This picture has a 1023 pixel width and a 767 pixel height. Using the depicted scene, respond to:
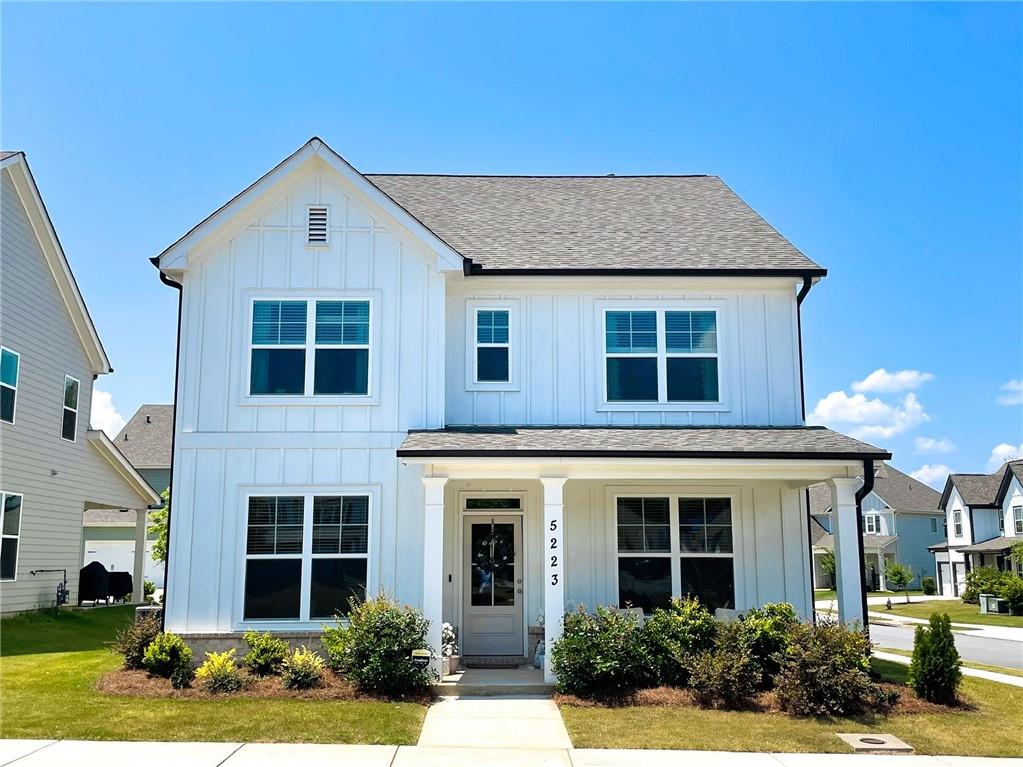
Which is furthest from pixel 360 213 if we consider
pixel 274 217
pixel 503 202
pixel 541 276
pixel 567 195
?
pixel 567 195

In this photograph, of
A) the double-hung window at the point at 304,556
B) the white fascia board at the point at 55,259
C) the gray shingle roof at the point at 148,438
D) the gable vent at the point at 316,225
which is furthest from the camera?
the gray shingle roof at the point at 148,438

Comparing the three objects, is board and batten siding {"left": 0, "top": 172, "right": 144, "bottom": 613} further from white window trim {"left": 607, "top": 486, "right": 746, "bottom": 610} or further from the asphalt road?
the asphalt road

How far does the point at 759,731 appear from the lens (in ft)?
32.8

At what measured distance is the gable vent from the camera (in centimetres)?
1448

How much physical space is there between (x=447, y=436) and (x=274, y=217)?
474 centimetres

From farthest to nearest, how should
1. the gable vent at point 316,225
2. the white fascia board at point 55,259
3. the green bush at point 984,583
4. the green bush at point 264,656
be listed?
1. the green bush at point 984,583
2. the white fascia board at point 55,259
3. the gable vent at point 316,225
4. the green bush at point 264,656

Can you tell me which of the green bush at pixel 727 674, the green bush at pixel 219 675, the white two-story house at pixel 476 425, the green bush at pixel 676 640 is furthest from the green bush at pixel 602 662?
the green bush at pixel 219 675

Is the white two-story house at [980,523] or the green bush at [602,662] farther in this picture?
the white two-story house at [980,523]

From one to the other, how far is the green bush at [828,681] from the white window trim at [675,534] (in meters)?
3.05

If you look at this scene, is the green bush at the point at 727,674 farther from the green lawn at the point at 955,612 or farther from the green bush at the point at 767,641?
the green lawn at the point at 955,612

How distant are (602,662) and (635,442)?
3.31 metres

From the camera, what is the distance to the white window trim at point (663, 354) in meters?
15.0

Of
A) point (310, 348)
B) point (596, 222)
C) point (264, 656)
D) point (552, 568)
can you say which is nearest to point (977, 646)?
point (596, 222)

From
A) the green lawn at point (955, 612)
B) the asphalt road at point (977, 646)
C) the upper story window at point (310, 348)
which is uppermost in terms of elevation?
the upper story window at point (310, 348)
